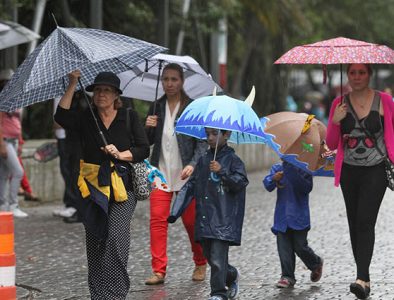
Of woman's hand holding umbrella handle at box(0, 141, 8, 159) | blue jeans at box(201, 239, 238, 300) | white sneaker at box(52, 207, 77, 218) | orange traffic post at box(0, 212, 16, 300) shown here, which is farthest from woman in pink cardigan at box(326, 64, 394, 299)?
white sneaker at box(52, 207, 77, 218)

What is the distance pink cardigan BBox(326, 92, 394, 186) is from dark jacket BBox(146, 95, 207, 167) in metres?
1.10

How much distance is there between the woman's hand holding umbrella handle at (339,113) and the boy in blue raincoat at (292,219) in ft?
2.46

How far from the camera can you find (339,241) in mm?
10977

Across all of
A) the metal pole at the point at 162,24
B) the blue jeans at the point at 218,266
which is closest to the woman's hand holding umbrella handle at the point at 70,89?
the blue jeans at the point at 218,266

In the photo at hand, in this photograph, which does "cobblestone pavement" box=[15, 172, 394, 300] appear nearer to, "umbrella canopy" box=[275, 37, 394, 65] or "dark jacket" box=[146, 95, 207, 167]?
"dark jacket" box=[146, 95, 207, 167]

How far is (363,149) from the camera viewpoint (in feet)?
25.0

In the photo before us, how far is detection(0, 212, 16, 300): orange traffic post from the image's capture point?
6172mm

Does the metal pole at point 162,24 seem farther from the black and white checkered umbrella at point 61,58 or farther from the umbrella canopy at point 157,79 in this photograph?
the black and white checkered umbrella at point 61,58

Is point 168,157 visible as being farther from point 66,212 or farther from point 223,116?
point 66,212

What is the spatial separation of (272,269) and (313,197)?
7.26m

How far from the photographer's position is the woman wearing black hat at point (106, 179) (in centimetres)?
692

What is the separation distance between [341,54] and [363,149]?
726 millimetres

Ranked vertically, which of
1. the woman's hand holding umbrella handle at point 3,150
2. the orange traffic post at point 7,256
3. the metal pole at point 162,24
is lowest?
the orange traffic post at point 7,256

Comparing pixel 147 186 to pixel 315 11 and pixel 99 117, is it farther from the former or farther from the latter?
pixel 315 11
